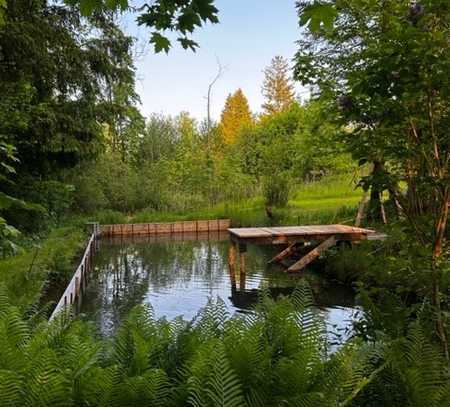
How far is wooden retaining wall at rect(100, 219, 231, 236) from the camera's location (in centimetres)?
1653

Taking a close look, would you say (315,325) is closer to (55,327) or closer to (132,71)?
(55,327)

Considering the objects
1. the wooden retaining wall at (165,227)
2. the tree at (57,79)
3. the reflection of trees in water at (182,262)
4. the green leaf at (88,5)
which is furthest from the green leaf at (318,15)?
the wooden retaining wall at (165,227)

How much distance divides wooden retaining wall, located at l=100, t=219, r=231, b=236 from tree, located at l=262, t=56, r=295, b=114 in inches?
907

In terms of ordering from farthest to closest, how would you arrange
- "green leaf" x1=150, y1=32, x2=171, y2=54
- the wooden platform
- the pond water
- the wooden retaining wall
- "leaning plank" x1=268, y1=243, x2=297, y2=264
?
the wooden retaining wall → "leaning plank" x1=268, y1=243, x2=297, y2=264 → the wooden platform → the pond water → "green leaf" x1=150, y1=32, x2=171, y2=54

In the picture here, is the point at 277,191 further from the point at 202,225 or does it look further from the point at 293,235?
the point at 293,235

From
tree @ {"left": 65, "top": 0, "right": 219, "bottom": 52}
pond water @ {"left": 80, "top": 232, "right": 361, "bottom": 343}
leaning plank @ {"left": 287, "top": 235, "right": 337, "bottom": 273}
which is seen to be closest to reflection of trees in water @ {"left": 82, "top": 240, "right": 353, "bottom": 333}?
pond water @ {"left": 80, "top": 232, "right": 361, "bottom": 343}

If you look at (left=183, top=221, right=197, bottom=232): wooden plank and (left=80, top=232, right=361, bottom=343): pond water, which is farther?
(left=183, top=221, right=197, bottom=232): wooden plank

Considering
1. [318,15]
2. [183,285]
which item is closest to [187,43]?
[318,15]

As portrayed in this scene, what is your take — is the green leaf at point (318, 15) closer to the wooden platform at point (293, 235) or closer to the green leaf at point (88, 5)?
the green leaf at point (88, 5)

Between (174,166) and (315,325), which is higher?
(174,166)

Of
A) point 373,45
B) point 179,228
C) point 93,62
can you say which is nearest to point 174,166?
point 179,228

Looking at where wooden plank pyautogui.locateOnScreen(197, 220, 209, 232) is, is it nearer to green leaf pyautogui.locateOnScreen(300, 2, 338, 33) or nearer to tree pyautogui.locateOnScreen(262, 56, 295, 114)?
green leaf pyautogui.locateOnScreen(300, 2, 338, 33)

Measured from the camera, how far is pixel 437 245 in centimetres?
247

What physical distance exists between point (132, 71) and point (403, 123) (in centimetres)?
1100
